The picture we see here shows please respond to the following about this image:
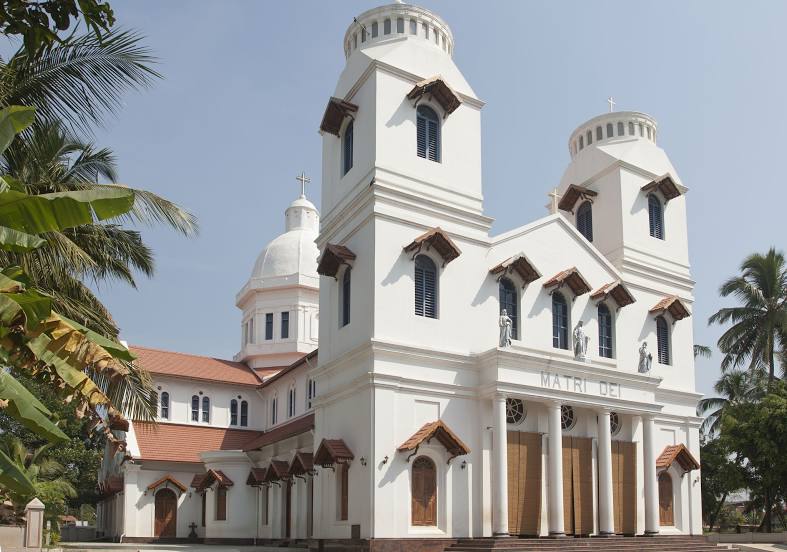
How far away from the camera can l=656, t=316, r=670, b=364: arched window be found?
30938mm

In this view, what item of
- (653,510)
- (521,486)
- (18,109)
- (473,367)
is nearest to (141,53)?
(18,109)

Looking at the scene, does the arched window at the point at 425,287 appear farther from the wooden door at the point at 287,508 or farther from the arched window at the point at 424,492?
the wooden door at the point at 287,508

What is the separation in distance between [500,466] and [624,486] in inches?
234

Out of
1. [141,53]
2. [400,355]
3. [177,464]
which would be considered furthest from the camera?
[177,464]

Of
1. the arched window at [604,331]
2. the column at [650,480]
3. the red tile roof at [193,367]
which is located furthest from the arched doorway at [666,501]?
the red tile roof at [193,367]

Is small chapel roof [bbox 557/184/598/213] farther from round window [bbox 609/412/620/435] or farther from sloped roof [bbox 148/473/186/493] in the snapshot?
sloped roof [bbox 148/473/186/493]

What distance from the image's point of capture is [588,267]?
29.4 m

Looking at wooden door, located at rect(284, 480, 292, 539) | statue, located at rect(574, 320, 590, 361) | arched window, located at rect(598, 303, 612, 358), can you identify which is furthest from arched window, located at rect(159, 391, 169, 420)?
statue, located at rect(574, 320, 590, 361)

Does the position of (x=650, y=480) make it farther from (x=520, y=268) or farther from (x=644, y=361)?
(x=520, y=268)

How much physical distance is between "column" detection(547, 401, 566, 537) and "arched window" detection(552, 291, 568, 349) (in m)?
3.24

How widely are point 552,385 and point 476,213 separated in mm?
5859

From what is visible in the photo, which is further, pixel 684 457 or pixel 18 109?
pixel 684 457

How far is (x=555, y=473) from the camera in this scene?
2480 cm

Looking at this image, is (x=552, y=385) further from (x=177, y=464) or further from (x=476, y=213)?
(x=177, y=464)
